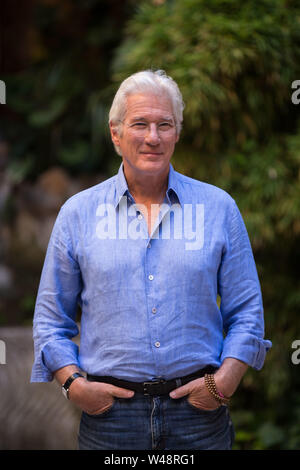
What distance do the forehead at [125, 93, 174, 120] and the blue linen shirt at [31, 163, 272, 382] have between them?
0.53 ft

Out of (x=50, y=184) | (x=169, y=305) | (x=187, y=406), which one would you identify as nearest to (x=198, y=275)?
(x=169, y=305)

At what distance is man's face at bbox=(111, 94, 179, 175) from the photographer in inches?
56.7

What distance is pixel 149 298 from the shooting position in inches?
56.1

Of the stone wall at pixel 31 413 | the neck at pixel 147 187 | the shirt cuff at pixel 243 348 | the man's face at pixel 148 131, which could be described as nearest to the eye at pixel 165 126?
the man's face at pixel 148 131

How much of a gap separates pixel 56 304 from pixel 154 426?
39 centimetres

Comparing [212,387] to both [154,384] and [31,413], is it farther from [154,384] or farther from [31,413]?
[31,413]

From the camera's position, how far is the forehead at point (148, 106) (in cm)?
144

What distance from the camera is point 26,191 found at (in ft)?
14.9

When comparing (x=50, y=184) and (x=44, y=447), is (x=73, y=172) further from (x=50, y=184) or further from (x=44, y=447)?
(x=44, y=447)

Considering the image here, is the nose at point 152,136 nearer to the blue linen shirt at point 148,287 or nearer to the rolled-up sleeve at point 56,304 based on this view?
the blue linen shirt at point 148,287

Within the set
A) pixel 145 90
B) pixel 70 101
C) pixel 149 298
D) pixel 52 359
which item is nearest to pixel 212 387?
pixel 149 298

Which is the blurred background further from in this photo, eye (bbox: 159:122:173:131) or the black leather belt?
the black leather belt
